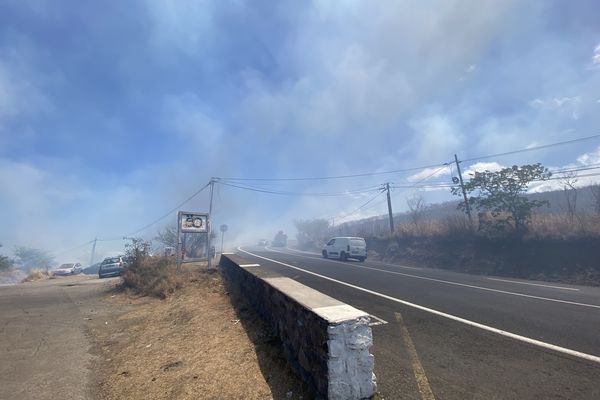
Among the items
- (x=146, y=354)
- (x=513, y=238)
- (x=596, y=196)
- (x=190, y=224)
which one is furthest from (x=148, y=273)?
(x=596, y=196)

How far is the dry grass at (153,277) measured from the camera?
1084 centimetres

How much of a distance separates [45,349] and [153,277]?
246 inches

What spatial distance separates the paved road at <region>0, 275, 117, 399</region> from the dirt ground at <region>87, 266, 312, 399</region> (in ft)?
0.88

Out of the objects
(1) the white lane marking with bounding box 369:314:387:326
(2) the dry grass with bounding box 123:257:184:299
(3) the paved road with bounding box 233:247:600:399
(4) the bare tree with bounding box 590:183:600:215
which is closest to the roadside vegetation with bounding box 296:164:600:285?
(4) the bare tree with bounding box 590:183:600:215

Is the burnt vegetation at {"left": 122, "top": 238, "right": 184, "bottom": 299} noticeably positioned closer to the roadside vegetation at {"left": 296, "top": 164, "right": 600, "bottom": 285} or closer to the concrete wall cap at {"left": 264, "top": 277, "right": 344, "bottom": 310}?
the concrete wall cap at {"left": 264, "top": 277, "right": 344, "bottom": 310}

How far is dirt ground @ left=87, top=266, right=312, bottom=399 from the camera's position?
3.76m

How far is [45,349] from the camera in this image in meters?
5.80

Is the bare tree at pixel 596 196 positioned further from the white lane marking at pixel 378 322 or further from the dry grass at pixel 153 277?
the dry grass at pixel 153 277

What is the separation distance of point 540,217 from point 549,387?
70.0 ft

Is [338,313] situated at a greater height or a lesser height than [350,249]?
lesser

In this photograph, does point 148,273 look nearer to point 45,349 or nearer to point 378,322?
point 45,349

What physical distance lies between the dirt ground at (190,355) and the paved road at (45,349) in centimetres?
27

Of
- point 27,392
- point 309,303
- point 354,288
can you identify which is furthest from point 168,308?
point 309,303

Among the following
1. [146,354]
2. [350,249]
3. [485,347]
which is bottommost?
[146,354]
